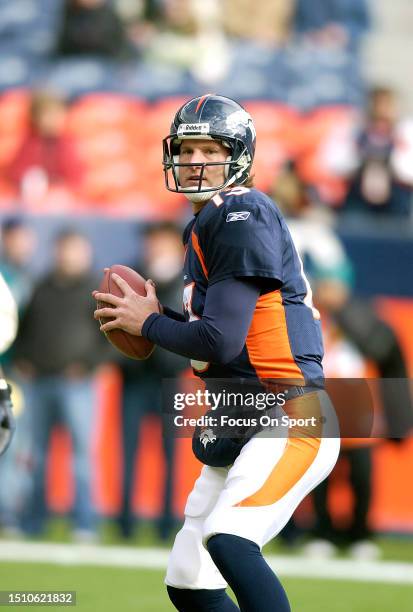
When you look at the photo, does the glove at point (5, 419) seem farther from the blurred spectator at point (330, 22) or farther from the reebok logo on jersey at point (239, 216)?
the blurred spectator at point (330, 22)

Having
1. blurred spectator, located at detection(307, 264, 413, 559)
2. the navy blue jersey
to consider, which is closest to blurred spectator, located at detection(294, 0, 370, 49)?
blurred spectator, located at detection(307, 264, 413, 559)

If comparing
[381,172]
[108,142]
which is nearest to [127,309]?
[381,172]

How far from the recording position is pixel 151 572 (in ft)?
21.2

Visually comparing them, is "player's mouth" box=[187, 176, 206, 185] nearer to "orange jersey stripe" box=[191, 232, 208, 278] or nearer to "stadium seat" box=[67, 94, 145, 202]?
"orange jersey stripe" box=[191, 232, 208, 278]

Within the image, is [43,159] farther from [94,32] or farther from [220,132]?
[220,132]

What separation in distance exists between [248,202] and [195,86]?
7.38 m

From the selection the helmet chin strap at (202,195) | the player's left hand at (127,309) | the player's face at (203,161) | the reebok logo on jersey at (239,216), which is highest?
the player's face at (203,161)

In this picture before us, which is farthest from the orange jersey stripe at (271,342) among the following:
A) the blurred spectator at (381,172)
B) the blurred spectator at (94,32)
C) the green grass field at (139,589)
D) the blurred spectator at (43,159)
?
the blurred spectator at (94,32)

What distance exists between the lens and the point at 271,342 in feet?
11.7

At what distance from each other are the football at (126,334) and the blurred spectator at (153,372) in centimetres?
368

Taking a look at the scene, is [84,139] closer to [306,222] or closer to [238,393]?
[306,222]

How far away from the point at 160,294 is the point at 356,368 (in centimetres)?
137

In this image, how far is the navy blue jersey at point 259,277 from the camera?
11.2ft

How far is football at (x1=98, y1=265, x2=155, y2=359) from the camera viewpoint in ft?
12.2
